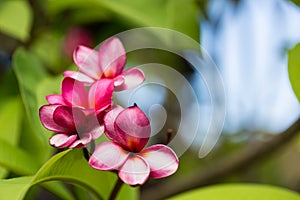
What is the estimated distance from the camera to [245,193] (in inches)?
35.6

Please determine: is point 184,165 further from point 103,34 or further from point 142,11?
point 142,11

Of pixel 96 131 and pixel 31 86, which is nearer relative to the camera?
pixel 96 131

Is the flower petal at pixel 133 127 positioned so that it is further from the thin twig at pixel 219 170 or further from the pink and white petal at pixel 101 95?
the thin twig at pixel 219 170

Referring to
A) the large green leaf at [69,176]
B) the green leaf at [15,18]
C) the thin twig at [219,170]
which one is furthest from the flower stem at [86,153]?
the thin twig at [219,170]

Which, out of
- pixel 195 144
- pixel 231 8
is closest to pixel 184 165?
pixel 195 144

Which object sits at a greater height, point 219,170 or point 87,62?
point 87,62

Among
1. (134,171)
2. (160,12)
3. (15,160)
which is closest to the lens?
(134,171)

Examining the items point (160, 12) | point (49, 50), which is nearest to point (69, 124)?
point (160, 12)

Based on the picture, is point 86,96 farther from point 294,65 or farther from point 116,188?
point 294,65

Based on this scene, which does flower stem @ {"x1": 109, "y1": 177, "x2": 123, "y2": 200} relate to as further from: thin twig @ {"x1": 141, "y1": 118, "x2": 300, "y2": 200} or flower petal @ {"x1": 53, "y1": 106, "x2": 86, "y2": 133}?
thin twig @ {"x1": 141, "y1": 118, "x2": 300, "y2": 200}

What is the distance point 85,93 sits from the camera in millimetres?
667

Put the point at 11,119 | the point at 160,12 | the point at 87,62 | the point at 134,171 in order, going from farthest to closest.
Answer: the point at 160,12 → the point at 11,119 → the point at 87,62 → the point at 134,171

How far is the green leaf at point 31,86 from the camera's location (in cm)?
77

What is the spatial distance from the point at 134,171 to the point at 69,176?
0.14 m
